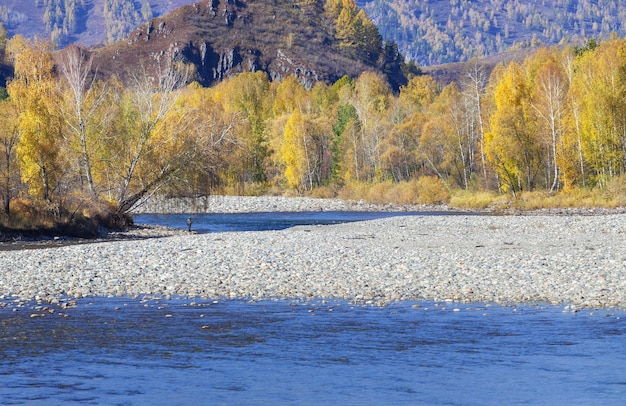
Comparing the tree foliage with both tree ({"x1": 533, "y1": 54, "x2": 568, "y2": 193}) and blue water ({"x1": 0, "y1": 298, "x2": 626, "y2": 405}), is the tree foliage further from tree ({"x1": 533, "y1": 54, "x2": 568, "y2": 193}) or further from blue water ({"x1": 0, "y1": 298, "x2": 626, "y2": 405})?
blue water ({"x1": 0, "y1": 298, "x2": 626, "y2": 405})

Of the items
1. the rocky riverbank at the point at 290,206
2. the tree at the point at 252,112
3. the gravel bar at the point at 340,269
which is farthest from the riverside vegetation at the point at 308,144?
the gravel bar at the point at 340,269

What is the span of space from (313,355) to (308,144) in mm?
78140

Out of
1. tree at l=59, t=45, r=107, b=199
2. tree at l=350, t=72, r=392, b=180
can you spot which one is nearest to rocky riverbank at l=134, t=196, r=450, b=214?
tree at l=350, t=72, r=392, b=180

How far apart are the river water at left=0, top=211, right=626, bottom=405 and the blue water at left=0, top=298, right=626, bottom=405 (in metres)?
0.03

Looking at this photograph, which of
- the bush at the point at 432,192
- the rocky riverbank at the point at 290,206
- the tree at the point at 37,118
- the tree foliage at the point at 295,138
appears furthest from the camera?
the bush at the point at 432,192

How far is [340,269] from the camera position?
77.2 ft

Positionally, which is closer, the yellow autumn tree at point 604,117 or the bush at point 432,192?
the yellow autumn tree at point 604,117

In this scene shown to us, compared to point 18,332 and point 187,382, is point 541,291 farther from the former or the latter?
point 18,332

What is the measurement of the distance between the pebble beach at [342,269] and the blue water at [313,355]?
5.15 feet

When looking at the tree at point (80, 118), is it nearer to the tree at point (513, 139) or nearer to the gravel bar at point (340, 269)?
the gravel bar at point (340, 269)

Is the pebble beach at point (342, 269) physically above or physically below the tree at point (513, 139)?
below

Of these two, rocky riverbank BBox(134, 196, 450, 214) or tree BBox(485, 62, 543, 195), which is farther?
rocky riverbank BBox(134, 196, 450, 214)

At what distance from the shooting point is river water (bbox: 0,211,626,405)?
39.6ft

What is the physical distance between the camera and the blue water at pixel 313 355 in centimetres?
1206
